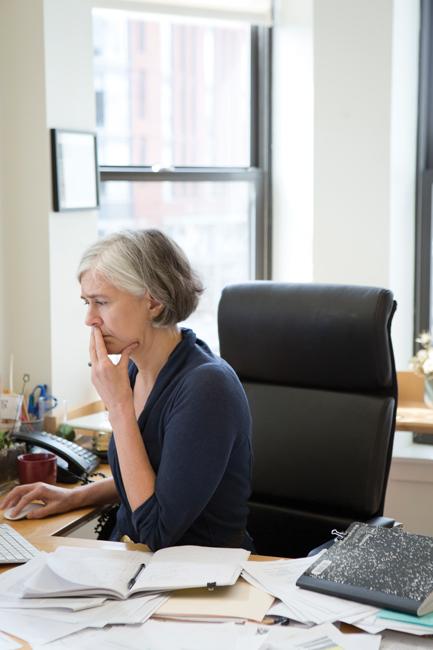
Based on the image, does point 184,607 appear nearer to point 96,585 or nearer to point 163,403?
point 96,585

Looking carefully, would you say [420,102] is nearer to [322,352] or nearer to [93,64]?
[93,64]

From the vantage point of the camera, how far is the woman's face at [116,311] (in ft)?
6.03

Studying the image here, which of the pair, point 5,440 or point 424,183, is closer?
point 5,440

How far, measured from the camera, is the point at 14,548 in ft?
5.77

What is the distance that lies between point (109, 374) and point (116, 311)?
13cm

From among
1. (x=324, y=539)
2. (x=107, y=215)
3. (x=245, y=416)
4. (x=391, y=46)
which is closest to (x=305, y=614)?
(x=245, y=416)

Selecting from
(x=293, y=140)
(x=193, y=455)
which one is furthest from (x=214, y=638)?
(x=293, y=140)

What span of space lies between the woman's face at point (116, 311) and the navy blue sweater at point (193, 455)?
0.10m

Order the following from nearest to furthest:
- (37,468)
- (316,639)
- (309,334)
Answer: (316,639), (309,334), (37,468)

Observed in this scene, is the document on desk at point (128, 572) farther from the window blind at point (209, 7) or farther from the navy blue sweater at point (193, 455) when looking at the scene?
the window blind at point (209, 7)

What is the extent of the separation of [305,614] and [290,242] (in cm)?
220

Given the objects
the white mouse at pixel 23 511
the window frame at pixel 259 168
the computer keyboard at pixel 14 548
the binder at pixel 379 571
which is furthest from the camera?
the window frame at pixel 259 168

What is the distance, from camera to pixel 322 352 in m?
2.13

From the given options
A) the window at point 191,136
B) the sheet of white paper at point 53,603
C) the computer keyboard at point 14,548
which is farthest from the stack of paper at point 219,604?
the window at point 191,136
